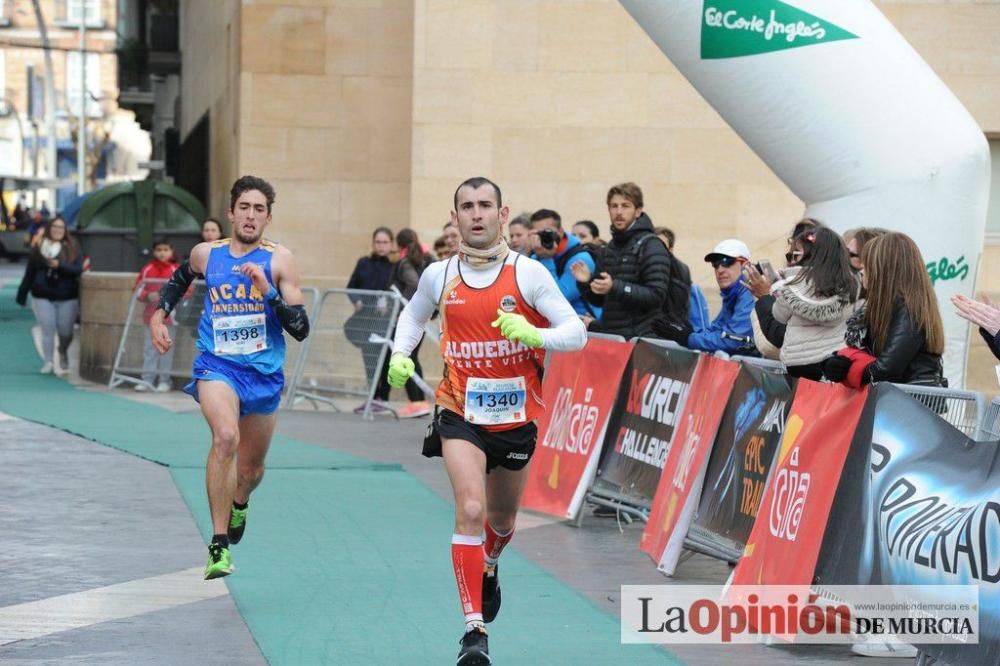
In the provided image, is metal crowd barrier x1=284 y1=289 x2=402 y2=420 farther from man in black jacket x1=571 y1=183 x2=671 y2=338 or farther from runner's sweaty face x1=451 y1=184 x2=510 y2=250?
runner's sweaty face x1=451 y1=184 x2=510 y2=250

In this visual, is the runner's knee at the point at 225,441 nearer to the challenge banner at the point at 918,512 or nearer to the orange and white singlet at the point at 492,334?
the orange and white singlet at the point at 492,334

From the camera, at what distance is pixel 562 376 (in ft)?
38.3

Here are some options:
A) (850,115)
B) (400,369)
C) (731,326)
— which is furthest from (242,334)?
(850,115)

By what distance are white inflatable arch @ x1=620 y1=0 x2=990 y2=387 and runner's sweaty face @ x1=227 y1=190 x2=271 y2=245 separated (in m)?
3.32

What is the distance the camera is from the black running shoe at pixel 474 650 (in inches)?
252

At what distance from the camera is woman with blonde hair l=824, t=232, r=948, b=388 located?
24.7ft

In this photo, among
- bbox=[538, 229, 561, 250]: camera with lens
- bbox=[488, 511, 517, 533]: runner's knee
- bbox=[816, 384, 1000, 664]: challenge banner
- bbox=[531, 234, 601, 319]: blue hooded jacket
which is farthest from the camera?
bbox=[531, 234, 601, 319]: blue hooded jacket

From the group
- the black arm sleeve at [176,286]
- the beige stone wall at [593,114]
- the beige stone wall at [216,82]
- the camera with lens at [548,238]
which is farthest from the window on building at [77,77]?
the black arm sleeve at [176,286]

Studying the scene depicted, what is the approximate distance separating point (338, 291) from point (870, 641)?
36.1ft

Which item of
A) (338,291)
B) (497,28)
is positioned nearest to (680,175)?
(497,28)

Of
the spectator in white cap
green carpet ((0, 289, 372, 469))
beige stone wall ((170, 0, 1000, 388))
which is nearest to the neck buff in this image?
the spectator in white cap

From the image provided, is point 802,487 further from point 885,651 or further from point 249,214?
point 249,214

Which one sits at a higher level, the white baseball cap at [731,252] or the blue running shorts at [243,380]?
the white baseball cap at [731,252]

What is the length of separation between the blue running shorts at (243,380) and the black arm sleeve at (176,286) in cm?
41
